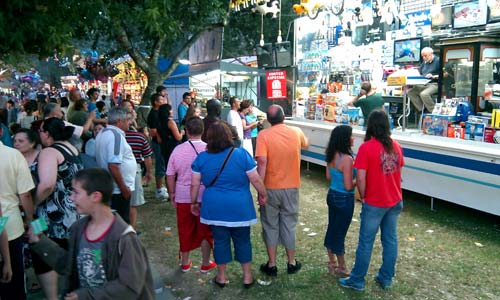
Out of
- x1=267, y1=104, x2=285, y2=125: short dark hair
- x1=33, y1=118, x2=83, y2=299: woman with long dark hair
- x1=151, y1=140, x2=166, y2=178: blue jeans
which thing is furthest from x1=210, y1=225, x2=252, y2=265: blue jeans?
x1=151, y1=140, x2=166, y2=178: blue jeans

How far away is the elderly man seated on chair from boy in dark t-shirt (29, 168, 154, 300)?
321 inches

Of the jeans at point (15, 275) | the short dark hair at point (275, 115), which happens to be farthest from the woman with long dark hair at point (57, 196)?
the short dark hair at point (275, 115)

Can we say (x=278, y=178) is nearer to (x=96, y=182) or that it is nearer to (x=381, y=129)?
(x=381, y=129)

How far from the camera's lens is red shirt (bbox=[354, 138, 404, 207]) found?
400 cm

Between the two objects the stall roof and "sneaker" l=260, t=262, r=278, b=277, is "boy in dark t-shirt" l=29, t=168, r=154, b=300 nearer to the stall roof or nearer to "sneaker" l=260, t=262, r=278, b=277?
"sneaker" l=260, t=262, r=278, b=277

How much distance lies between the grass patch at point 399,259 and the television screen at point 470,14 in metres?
3.52

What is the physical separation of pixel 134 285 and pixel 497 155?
209 inches

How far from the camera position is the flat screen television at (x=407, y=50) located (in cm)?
978

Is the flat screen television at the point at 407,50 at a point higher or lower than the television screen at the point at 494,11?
lower

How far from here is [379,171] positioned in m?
4.02

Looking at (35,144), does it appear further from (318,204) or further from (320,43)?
(320,43)

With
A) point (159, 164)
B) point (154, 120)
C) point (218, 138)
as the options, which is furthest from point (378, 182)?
point (159, 164)

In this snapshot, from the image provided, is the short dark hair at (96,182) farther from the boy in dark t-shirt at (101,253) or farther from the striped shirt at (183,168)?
the striped shirt at (183,168)

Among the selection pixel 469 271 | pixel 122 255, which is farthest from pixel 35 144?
pixel 469 271
